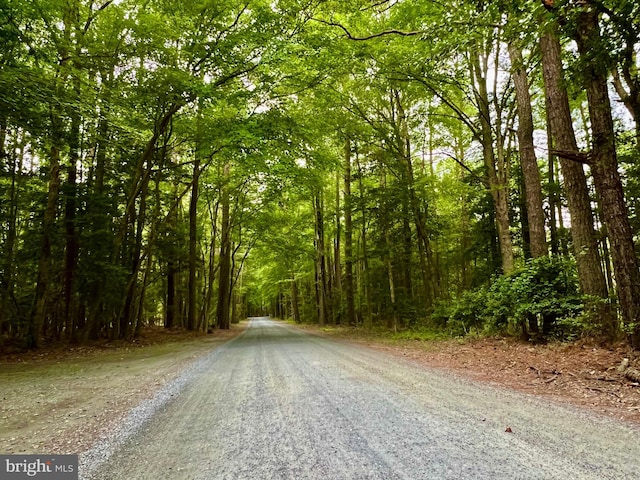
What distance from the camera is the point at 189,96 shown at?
1137 cm

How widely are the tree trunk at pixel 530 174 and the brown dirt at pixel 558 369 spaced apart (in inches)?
110

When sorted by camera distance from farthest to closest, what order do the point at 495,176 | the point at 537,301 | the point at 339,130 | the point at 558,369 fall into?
the point at 339,130 → the point at 495,176 → the point at 537,301 → the point at 558,369

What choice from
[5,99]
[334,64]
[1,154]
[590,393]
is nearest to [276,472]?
[590,393]

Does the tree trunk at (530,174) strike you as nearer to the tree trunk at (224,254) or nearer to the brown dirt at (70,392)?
the brown dirt at (70,392)

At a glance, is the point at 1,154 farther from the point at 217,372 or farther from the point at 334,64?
the point at 334,64

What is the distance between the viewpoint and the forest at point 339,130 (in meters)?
5.96

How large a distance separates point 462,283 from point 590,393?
56.2ft

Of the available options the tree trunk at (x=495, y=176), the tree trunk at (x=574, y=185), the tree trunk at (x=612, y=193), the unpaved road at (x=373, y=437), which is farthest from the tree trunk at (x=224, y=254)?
the tree trunk at (x=612, y=193)

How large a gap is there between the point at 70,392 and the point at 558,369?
26.2 ft

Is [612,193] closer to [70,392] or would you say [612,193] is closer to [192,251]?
[70,392]

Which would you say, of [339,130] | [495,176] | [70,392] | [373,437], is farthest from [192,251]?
[373,437]

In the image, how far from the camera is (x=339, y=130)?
1569cm

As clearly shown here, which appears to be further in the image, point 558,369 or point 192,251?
point 192,251

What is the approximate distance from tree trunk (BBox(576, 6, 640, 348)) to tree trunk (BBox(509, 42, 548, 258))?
359 centimetres
